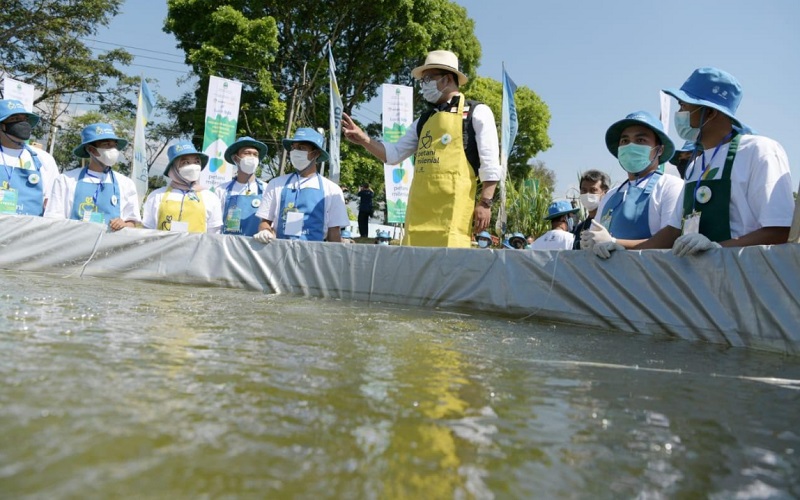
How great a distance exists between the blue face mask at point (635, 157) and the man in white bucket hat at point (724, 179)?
0.42 meters

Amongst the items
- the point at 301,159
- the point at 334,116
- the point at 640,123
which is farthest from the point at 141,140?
the point at 640,123

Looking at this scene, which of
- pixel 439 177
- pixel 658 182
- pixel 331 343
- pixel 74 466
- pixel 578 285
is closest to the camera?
pixel 74 466

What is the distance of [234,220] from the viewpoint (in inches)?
258

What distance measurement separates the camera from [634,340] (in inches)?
117

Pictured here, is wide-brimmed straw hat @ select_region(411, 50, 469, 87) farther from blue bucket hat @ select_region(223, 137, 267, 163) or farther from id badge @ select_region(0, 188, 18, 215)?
id badge @ select_region(0, 188, 18, 215)

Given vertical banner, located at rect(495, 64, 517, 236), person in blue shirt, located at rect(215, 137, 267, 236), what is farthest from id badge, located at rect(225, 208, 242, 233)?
vertical banner, located at rect(495, 64, 517, 236)

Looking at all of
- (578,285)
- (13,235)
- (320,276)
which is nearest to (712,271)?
(578,285)

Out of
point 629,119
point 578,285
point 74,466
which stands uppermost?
point 629,119

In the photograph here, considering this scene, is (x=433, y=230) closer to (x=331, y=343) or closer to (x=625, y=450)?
(x=331, y=343)

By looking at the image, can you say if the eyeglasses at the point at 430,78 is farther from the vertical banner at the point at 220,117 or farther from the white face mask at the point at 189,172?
the vertical banner at the point at 220,117

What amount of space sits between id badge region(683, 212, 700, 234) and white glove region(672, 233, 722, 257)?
19 centimetres

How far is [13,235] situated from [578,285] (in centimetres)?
438

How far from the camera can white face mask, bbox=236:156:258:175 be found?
6586mm

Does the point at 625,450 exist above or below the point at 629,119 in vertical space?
below
